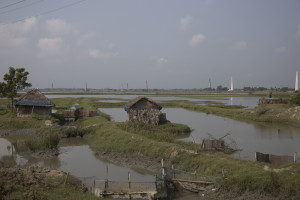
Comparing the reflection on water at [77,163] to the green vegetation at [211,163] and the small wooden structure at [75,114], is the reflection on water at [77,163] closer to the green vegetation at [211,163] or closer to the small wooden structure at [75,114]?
the green vegetation at [211,163]

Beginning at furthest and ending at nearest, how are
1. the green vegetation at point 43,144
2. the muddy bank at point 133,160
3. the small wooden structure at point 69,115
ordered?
the small wooden structure at point 69,115 < the green vegetation at point 43,144 < the muddy bank at point 133,160

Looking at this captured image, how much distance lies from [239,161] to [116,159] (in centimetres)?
584

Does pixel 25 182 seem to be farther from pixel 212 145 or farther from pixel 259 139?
pixel 259 139

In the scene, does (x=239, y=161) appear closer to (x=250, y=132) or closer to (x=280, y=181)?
(x=280, y=181)

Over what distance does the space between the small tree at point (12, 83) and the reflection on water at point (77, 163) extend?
1083 cm

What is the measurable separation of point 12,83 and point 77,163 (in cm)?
1671

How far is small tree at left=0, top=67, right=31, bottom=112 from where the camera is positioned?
2511 centimetres

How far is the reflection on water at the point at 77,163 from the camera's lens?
11.0 m

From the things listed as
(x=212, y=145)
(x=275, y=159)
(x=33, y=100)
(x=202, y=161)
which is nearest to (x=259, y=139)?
(x=212, y=145)

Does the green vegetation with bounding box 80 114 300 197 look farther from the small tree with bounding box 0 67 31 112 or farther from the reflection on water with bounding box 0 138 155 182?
the small tree with bounding box 0 67 31 112

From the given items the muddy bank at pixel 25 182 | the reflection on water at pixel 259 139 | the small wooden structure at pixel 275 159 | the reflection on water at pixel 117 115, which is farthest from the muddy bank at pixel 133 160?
the reflection on water at pixel 117 115

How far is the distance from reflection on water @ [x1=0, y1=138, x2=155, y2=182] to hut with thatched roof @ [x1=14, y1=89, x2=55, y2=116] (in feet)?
22.4

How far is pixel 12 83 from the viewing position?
25.5 m

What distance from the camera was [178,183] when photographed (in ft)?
31.2
